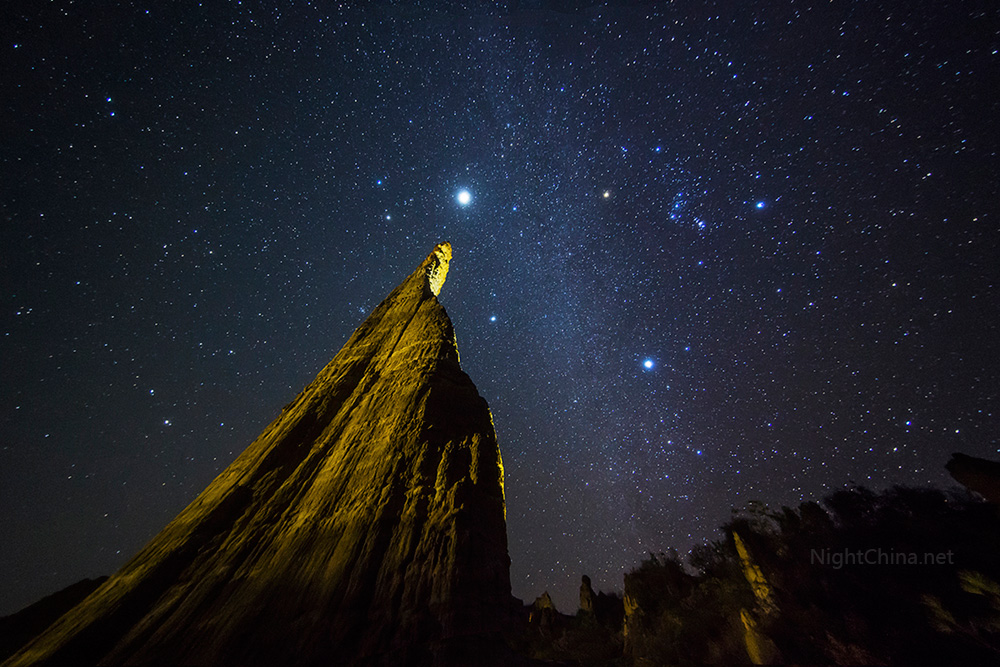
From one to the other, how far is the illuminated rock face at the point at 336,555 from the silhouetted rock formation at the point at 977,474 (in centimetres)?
2584

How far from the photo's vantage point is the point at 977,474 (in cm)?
1739

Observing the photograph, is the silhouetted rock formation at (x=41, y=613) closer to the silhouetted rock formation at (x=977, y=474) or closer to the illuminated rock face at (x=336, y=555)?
the illuminated rock face at (x=336, y=555)

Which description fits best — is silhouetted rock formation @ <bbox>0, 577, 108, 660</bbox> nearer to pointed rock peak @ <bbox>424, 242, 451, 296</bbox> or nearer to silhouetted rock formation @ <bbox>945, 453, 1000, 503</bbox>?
pointed rock peak @ <bbox>424, 242, 451, 296</bbox>

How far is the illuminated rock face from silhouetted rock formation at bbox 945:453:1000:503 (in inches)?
1017

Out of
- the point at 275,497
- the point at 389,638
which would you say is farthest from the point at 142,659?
the point at 389,638

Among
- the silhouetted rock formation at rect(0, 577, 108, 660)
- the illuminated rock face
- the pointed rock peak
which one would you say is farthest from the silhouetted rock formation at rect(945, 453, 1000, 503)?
the silhouetted rock formation at rect(0, 577, 108, 660)

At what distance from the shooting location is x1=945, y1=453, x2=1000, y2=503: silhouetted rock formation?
17.1 meters

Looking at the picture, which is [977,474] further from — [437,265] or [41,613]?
[41,613]

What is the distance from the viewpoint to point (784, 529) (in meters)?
23.9

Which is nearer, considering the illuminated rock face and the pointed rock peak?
the illuminated rock face

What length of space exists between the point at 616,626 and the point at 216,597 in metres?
37.3

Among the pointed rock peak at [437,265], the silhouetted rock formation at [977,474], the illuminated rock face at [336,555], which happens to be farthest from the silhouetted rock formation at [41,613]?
the silhouetted rock formation at [977,474]

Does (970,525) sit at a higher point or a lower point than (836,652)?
higher

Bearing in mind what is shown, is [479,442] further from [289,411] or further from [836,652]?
[836,652]
